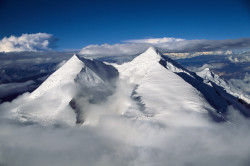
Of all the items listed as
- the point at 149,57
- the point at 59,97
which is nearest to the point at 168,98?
the point at 59,97

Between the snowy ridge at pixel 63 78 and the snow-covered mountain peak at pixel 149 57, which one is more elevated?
the snow-covered mountain peak at pixel 149 57

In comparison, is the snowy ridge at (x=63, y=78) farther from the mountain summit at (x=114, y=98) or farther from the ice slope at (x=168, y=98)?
the ice slope at (x=168, y=98)

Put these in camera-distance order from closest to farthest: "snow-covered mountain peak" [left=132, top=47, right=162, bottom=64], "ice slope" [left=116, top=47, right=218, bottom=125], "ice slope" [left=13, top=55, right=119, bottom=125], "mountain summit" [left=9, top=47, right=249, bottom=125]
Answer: "ice slope" [left=116, top=47, right=218, bottom=125]
"mountain summit" [left=9, top=47, right=249, bottom=125]
"ice slope" [left=13, top=55, right=119, bottom=125]
"snow-covered mountain peak" [left=132, top=47, right=162, bottom=64]

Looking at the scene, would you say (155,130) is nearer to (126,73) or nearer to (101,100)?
(101,100)

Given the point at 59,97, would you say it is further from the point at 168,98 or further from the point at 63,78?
the point at 168,98

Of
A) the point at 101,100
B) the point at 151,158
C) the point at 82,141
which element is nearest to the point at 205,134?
the point at 151,158

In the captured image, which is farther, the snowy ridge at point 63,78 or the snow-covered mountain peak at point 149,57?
the snow-covered mountain peak at point 149,57

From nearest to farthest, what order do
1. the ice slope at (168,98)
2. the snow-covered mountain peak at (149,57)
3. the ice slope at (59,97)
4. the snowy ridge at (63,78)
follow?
the ice slope at (168,98), the ice slope at (59,97), the snowy ridge at (63,78), the snow-covered mountain peak at (149,57)

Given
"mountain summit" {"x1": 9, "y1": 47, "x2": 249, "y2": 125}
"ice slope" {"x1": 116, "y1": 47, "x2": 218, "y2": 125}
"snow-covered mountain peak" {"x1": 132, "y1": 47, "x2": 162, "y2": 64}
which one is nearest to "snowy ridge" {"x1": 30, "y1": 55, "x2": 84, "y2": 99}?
"mountain summit" {"x1": 9, "y1": 47, "x2": 249, "y2": 125}

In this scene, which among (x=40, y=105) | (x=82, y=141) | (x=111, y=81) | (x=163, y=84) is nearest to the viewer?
(x=82, y=141)

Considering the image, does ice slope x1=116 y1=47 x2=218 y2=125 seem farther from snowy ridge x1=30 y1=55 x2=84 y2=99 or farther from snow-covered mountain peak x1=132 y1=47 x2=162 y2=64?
snowy ridge x1=30 y1=55 x2=84 y2=99

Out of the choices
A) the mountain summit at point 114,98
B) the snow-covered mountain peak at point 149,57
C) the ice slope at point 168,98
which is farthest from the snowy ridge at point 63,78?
the snow-covered mountain peak at point 149,57
